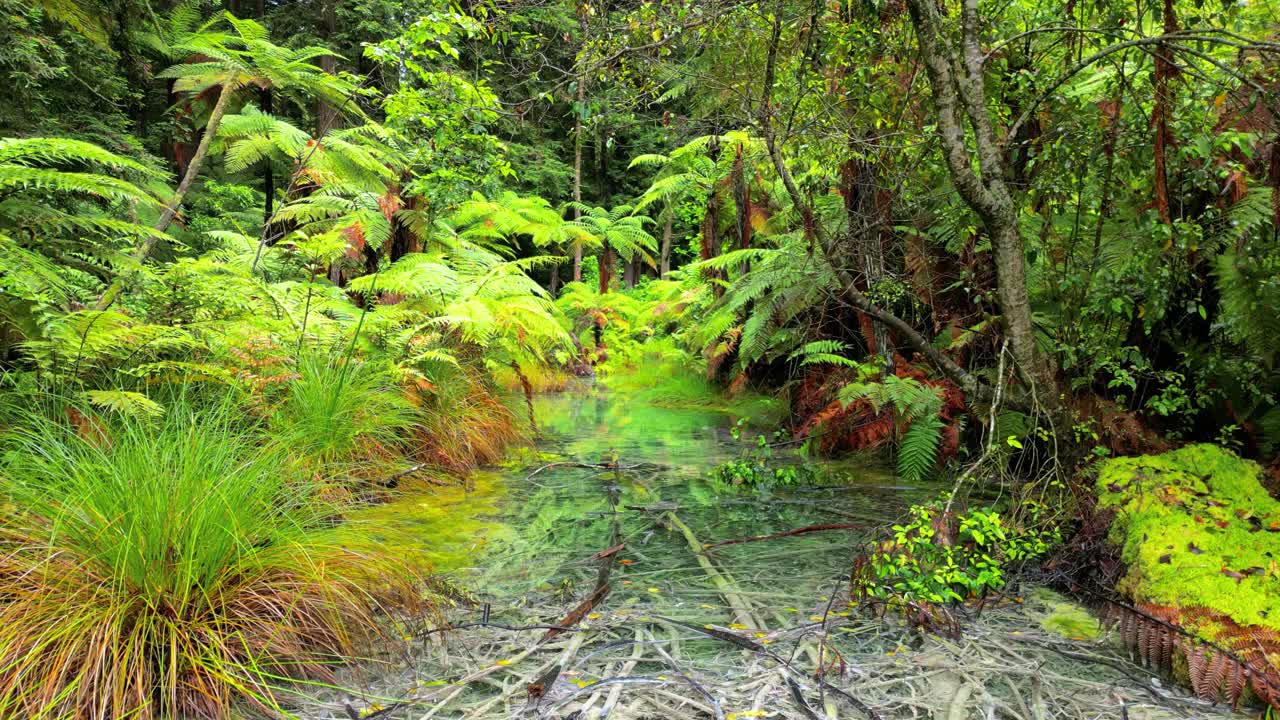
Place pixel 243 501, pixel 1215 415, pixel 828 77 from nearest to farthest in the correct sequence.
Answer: pixel 243 501
pixel 1215 415
pixel 828 77

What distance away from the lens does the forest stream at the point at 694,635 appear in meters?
1.88

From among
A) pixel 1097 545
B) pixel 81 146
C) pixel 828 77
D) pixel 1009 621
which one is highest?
pixel 828 77

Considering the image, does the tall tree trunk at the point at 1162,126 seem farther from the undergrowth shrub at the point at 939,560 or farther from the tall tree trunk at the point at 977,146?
the undergrowth shrub at the point at 939,560

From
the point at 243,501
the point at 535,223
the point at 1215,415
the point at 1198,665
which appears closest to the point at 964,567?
the point at 1198,665

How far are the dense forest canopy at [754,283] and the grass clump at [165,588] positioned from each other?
2 cm

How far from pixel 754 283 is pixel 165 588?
5.21 meters

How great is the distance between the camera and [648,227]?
21.0 metres

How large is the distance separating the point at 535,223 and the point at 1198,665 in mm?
10239

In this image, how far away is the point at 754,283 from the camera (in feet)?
20.9

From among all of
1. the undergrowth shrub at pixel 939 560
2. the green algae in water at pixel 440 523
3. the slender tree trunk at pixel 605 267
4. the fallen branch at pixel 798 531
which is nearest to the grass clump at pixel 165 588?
the green algae in water at pixel 440 523

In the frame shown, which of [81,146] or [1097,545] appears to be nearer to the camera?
[1097,545]

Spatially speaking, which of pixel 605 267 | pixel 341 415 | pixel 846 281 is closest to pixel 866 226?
pixel 846 281

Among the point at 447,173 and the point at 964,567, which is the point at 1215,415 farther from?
the point at 447,173

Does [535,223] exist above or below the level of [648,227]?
below
